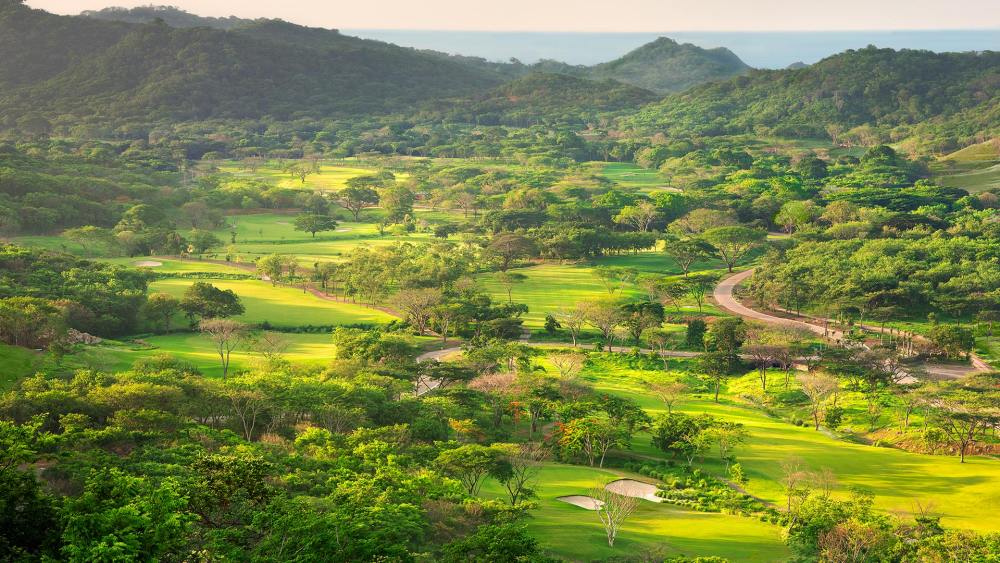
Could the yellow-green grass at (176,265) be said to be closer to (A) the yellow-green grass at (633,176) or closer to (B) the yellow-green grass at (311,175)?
(B) the yellow-green grass at (311,175)

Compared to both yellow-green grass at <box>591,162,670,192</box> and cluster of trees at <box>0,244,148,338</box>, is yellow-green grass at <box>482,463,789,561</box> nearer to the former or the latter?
cluster of trees at <box>0,244,148,338</box>

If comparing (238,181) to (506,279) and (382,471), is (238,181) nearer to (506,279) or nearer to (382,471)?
(506,279)

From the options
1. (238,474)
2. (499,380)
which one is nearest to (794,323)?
(499,380)

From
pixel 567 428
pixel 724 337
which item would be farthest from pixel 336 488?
pixel 724 337

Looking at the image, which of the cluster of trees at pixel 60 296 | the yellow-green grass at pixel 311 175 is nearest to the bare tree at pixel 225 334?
the cluster of trees at pixel 60 296

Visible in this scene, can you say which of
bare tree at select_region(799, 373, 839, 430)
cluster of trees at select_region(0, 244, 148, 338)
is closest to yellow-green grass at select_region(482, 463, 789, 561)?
bare tree at select_region(799, 373, 839, 430)

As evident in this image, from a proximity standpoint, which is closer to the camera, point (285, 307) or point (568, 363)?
point (568, 363)

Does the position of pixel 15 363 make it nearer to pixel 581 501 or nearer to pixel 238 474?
pixel 238 474
